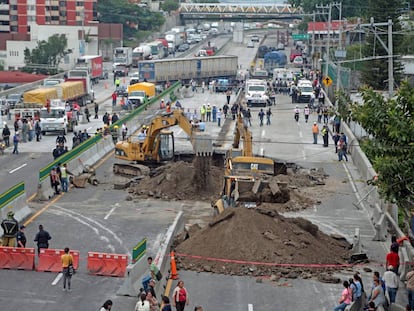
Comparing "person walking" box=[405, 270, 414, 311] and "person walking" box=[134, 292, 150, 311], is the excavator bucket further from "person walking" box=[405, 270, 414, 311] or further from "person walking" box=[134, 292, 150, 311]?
"person walking" box=[134, 292, 150, 311]

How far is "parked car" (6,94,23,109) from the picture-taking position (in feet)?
239

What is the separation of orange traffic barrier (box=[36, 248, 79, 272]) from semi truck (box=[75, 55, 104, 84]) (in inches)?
2928

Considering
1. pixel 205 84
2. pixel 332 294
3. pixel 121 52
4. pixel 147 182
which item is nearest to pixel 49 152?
pixel 147 182

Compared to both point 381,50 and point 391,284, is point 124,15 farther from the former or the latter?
point 391,284

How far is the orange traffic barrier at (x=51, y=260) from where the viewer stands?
26.7 metres

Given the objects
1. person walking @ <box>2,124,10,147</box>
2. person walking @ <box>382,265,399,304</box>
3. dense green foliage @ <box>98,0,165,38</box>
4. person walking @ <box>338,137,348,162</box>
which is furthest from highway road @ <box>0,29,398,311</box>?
dense green foliage @ <box>98,0,165,38</box>

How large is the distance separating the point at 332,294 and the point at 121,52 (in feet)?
312

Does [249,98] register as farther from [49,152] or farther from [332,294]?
[332,294]

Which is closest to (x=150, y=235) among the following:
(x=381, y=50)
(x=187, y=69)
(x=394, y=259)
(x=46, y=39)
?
(x=394, y=259)

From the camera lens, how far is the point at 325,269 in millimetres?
27469

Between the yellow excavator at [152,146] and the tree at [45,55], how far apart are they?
77.6 meters

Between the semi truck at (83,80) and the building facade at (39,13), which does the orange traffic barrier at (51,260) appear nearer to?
the semi truck at (83,80)


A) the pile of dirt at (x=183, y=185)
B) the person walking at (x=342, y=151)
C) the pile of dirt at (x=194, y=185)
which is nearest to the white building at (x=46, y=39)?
the person walking at (x=342, y=151)

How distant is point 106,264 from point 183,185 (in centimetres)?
1356
